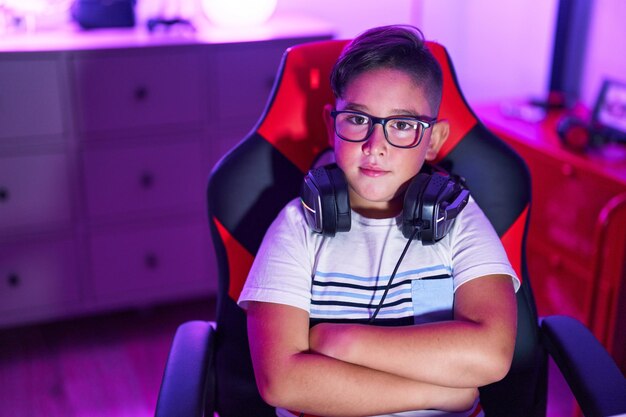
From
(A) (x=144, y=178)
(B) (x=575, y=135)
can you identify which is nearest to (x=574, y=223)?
(B) (x=575, y=135)

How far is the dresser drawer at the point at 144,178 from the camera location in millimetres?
2334

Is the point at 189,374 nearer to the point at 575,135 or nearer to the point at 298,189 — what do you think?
the point at 298,189

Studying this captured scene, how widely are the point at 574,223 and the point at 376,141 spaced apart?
1.22m

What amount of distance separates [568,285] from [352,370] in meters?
1.37

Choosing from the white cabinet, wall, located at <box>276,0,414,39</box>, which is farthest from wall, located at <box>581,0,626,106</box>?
the white cabinet

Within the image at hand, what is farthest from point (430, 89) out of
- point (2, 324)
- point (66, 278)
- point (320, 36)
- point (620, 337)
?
point (2, 324)

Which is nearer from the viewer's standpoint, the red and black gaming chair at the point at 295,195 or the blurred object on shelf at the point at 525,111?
the red and black gaming chair at the point at 295,195

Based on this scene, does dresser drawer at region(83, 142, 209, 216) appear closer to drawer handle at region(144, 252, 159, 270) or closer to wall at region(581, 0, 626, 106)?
drawer handle at region(144, 252, 159, 270)

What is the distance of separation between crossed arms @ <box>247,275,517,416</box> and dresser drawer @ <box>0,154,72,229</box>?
135cm

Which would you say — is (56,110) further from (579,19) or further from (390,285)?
(579,19)

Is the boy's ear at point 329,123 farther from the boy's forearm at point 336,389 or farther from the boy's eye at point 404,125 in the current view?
the boy's forearm at point 336,389

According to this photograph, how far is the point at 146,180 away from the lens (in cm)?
239

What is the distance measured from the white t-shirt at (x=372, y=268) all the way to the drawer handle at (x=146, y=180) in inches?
46.8

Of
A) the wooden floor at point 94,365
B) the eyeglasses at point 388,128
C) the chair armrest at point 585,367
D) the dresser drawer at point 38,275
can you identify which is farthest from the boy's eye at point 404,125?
the dresser drawer at point 38,275
